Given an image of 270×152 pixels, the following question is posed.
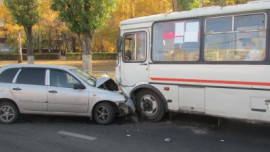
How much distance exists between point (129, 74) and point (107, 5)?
659 centimetres

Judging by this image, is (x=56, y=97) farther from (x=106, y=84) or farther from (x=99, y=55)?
(x=99, y=55)

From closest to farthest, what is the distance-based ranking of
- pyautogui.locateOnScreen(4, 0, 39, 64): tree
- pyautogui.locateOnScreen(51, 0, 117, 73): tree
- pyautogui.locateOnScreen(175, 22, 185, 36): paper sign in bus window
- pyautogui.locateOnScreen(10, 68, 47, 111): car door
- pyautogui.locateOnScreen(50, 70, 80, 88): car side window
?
pyautogui.locateOnScreen(175, 22, 185, 36): paper sign in bus window, pyautogui.locateOnScreen(10, 68, 47, 111): car door, pyautogui.locateOnScreen(50, 70, 80, 88): car side window, pyautogui.locateOnScreen(51, 0, 117, 73): tree, pyautogui.locateOnScreen(4, 0, 39, 64): tree

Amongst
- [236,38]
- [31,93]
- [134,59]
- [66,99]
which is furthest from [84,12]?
[236,38]

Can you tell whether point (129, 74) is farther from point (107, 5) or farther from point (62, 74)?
point (107, 5)

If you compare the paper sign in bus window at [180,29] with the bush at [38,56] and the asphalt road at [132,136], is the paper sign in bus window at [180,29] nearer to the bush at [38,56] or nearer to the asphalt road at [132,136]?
the asphalt road at [132,136]

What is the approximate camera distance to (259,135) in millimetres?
6027

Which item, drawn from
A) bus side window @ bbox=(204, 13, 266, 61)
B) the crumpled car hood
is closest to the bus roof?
bus side window @ bbox=(204, 13, 266, 61)

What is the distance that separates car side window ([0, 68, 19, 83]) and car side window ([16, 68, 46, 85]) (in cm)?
18

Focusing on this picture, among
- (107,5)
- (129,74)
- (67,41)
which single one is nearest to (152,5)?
(107,5)

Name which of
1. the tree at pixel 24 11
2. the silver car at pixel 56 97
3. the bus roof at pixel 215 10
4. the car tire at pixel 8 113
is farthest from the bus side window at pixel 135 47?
the tree at pixel 24 11

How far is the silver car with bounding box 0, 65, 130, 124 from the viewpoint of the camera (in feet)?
22.3

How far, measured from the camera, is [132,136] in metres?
5.92

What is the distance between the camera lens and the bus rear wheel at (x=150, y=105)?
7035 millimetres

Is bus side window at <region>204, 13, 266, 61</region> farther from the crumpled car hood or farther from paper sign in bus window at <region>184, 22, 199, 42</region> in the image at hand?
the crumpled car hood
